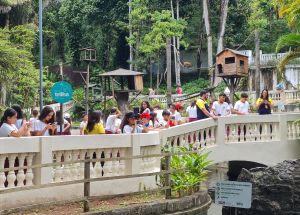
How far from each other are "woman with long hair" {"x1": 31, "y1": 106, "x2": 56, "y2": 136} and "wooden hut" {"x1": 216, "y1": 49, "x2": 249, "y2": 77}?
9.74 m

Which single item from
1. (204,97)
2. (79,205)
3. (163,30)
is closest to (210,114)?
(204,97)

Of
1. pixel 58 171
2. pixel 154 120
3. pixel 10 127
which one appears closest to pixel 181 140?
pixel 154 120

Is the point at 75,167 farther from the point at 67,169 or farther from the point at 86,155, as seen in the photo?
the point at 86,155

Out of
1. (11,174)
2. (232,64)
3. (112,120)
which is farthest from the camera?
(232,64)

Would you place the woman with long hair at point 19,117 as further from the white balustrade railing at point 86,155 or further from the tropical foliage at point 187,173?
the tropical foliage at point 187,173

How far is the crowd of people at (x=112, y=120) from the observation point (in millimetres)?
9098

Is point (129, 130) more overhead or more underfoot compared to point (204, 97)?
more underfoot

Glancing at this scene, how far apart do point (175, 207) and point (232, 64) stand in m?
9.68

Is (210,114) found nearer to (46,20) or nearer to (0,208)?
(0,208)

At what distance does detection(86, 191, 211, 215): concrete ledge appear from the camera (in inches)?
362

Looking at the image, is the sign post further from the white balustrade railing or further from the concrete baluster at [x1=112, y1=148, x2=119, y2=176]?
the concrete baluster at [x1=112, y1=148, x2=119, y2=176]

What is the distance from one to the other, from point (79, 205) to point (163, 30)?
1199 inches

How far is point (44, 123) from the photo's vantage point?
10.0 metres

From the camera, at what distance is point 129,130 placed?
11344mm
